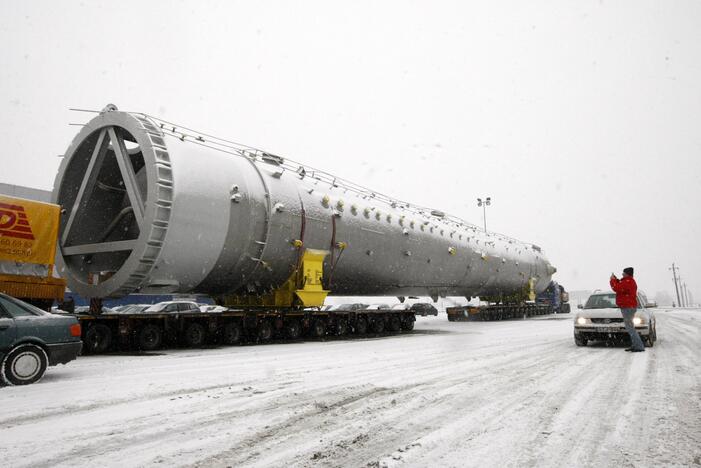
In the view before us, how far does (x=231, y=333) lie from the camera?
498 inches

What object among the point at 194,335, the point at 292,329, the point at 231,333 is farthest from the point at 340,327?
the point at 194,335

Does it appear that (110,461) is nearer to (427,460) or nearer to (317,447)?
(317,447)

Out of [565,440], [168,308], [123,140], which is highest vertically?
[123,140]

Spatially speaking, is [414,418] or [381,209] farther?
[381,209]

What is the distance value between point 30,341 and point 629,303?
11.5 metres

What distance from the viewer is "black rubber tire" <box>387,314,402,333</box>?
1811 centimetres

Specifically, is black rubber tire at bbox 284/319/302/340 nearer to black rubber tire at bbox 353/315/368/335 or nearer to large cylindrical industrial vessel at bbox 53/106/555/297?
large cylindrical industrial vessel at bbox 53/106/555/297

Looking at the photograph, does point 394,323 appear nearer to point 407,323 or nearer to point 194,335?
point 407,323

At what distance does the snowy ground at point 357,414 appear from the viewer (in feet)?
12.2

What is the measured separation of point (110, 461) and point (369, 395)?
315cm

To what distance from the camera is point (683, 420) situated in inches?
185

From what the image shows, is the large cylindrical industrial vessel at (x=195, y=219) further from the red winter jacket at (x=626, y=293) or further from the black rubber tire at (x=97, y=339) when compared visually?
the red winter jacket at (x=626, y=293)

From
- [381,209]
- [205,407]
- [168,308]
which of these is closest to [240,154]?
[381,209]

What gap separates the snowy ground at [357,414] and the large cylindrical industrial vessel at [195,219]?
3165 mm
